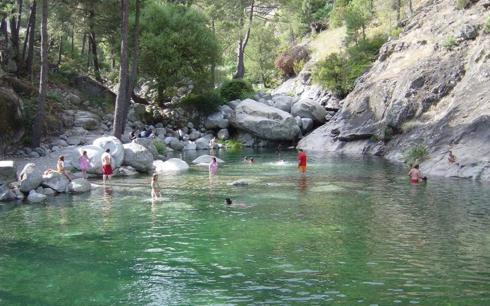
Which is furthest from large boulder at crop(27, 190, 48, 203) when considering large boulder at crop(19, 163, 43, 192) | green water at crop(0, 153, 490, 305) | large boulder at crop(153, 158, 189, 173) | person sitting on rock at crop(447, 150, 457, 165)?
person sitting on rock at crop(447, 150, 457, 165)

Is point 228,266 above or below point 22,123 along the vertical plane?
below

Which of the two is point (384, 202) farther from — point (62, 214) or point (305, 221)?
point (62, 214)

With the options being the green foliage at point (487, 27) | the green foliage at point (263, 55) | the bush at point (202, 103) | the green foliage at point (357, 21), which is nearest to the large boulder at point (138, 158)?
the bush at point (202, 103)

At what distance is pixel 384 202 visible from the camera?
22703 mm

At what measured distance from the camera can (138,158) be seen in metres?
33.2

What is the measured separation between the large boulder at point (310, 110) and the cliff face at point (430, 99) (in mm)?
4703

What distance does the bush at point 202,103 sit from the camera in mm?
56250

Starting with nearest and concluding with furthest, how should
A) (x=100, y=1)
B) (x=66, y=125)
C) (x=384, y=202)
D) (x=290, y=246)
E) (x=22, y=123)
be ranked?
(x=290, y=246) → (x=384, y=202) → (x=22, y=123) → (x=66, y=125) → (x=100, y=1)

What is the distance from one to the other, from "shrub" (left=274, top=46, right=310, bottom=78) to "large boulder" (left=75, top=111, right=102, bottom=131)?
3425 cm

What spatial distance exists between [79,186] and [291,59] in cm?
5193

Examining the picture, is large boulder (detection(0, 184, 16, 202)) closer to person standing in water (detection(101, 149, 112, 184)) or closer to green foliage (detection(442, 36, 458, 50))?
person standing in water (detection(101, 149, 112, 184))

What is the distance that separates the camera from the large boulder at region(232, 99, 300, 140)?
5200 cm

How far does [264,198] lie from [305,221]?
4846 mm

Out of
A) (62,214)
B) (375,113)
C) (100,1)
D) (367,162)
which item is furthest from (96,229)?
(100,1)
